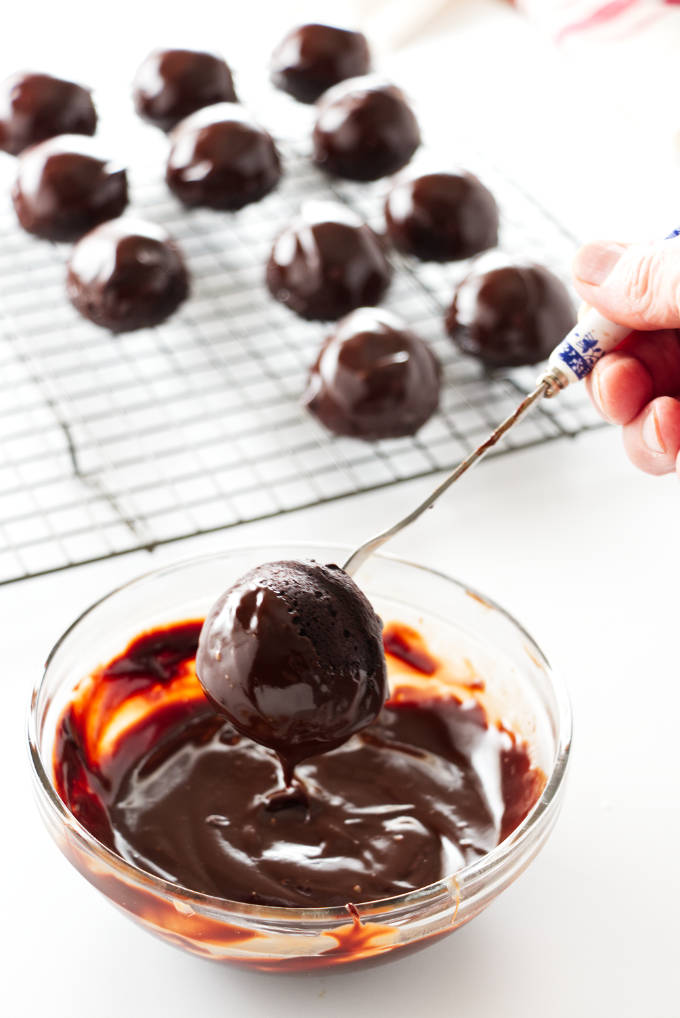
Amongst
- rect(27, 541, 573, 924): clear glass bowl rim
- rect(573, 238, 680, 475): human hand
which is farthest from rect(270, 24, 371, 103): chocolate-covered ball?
rect(27, 541, 573, 924): clear glass bowl rim

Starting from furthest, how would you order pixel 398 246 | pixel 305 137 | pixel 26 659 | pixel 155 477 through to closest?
pixel 305 137
pixel 398 246
pixel 155 477
pixel 26 659

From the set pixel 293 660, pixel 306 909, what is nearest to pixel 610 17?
pixel 293 660

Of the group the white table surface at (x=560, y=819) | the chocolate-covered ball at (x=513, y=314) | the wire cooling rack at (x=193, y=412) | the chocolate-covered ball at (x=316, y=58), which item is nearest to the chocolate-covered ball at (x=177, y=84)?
the chocolate-covered ball at (x=316, y=58)

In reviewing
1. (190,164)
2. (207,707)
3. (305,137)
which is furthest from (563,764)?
(305,137)

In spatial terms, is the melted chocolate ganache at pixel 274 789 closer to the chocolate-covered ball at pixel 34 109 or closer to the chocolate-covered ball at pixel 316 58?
the chocolate-covered ball at pixel 34 109

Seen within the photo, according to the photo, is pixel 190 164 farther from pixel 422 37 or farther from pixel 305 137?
pixel 422 37

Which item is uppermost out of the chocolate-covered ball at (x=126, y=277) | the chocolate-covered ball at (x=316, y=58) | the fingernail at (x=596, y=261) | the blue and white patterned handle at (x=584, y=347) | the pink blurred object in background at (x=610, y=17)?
the fingernail at (x=596, y=261)
